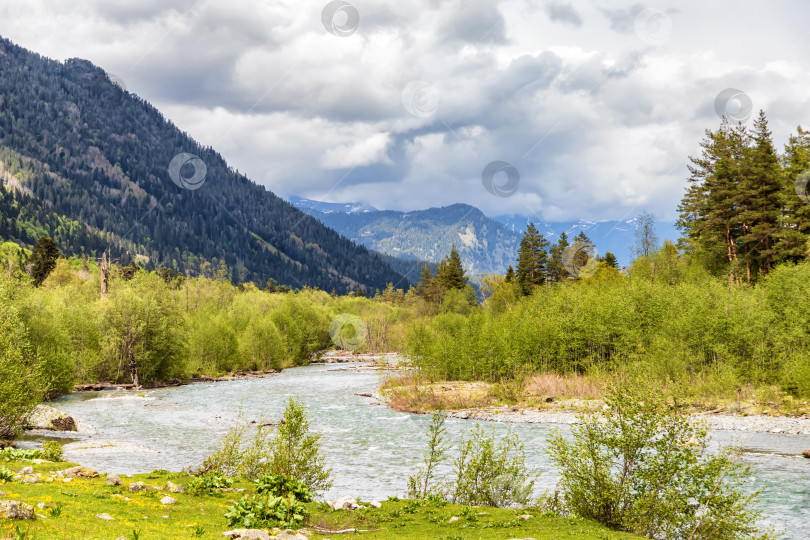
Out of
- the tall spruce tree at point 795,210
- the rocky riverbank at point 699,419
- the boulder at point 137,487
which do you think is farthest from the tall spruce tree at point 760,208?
the boulder at point 137,487

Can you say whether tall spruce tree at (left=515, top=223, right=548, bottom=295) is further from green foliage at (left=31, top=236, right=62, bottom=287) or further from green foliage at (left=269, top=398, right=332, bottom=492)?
green foliage at (left=31, top=236, right=62, bottom=287)

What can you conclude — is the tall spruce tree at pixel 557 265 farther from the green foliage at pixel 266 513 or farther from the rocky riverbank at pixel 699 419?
the green foliage at pixel 266 513

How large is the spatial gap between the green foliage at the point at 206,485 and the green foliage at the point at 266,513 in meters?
3.26

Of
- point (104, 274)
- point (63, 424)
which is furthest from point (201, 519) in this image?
point (104, 274)

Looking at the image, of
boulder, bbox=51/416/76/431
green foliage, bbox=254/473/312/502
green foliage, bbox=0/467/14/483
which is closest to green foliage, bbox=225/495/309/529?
green foliage, bbox=254/473/312/502

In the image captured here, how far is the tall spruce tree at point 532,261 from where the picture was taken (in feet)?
355

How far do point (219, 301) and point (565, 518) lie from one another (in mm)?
119760

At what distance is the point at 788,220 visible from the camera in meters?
58.0

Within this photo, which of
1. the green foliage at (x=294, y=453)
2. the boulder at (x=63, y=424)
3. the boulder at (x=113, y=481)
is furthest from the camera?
the boulder at (x=63, y=424)

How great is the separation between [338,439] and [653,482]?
86.3ft

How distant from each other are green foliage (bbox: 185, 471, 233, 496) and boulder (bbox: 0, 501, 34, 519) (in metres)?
7.17

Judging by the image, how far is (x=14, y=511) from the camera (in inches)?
406

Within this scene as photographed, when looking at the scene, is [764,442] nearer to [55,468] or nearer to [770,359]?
[770,359]

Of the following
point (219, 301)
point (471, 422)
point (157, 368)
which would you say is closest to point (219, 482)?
point (471, 422)
